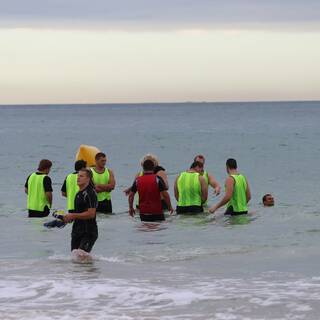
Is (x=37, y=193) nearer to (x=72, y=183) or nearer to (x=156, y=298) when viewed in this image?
(x=72, y=183)

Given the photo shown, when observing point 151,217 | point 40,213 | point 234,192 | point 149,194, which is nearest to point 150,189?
point 149,194

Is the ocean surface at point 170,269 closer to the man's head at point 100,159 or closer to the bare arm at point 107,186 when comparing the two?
the bare arm at point 107,186

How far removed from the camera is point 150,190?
48.4 ft

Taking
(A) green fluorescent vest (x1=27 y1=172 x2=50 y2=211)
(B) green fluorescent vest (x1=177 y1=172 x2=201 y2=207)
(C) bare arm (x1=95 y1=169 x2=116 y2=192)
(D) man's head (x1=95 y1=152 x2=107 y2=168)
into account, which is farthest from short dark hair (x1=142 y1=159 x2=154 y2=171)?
(A) green fluorescent vest (x1=27 y1=172 x2=50 y2=211)

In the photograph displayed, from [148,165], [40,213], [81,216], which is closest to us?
[81,216]

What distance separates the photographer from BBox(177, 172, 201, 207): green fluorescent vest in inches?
628

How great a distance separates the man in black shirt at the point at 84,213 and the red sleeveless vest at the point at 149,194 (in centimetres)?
343

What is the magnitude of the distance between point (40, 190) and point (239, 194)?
3646mm

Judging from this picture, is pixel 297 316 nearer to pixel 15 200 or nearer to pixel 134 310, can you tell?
pixel 134 310

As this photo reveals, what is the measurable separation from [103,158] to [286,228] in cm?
368

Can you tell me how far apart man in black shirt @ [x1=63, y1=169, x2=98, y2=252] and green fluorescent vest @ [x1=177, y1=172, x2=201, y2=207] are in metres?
4.82

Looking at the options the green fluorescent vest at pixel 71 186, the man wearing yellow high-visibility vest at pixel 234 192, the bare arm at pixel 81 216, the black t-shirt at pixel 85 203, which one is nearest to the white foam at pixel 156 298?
the bare arm at pixel 81 216

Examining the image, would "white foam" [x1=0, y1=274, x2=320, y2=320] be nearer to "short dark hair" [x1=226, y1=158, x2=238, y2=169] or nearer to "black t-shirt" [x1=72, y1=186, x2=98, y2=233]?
"black t-shirt" [x1=72, y1=186, x2=98, y2=233]

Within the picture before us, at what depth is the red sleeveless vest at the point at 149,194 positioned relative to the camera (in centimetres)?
1468
